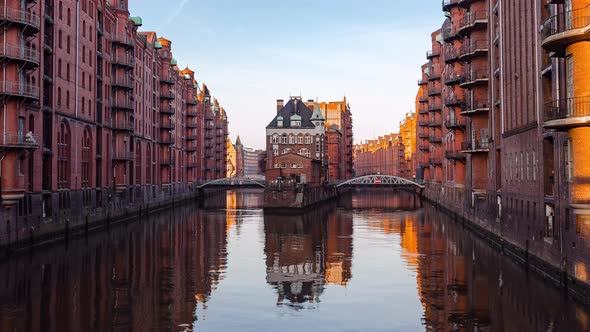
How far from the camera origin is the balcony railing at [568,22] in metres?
24.1

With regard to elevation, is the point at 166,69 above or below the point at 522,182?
above

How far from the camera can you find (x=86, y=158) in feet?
189

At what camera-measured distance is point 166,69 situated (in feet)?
317

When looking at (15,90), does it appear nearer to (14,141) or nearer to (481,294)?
(14,141)

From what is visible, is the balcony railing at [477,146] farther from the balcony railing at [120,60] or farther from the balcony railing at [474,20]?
the balcony railing at [120,60]

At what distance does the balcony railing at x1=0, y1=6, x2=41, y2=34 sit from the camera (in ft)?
123

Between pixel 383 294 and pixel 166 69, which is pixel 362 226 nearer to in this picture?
pixel 383 294

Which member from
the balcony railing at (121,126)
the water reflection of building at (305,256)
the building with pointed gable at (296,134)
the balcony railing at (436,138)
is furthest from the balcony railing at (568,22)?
the building with pointed gable at (296,134)

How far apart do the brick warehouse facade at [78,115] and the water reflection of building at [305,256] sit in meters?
16.4

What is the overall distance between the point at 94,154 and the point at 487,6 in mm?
37688

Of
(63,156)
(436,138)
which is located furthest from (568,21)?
(436,138)

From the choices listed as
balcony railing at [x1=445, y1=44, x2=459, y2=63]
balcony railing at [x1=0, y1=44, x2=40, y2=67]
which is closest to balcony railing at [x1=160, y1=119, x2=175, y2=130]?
balcony railing at [x1=445, y1=44, x2=459, y2=63]

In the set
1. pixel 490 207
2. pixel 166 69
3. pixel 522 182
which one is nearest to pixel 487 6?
pixel 490 207

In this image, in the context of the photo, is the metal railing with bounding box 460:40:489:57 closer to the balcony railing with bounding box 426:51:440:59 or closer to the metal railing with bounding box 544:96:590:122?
the metal railing with bounding box 544:96:590:122
